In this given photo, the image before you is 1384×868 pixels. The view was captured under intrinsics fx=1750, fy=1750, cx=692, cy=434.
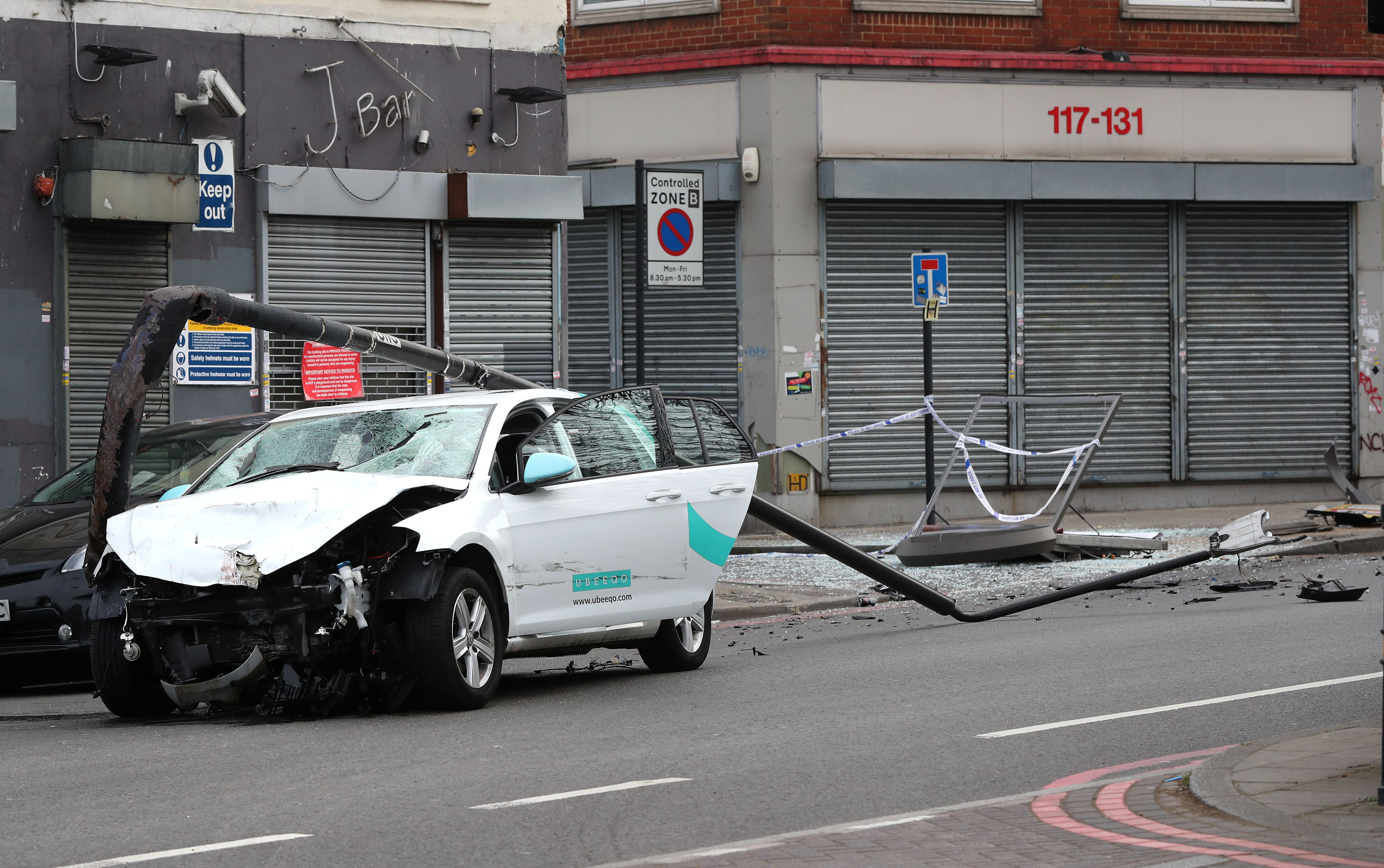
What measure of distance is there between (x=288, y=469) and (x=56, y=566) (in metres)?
1.91

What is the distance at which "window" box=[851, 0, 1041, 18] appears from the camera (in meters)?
22.3

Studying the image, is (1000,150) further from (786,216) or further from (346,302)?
(346,302)

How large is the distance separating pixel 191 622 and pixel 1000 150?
Result: 16.1 m

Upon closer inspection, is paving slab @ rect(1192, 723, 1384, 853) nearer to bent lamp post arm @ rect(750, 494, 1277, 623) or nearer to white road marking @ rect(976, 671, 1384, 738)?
white road marking @ rect(976, 671, 1384, 738)

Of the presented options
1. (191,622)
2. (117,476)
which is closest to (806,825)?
(191,622)

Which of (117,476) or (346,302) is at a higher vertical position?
(346,302)

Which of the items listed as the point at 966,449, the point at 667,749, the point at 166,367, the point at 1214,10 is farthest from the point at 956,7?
the point at 667,749

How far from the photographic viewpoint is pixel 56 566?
10375mm

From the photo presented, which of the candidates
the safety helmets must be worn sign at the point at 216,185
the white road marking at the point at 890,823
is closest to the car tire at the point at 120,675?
the white road marking at the point at 890,823

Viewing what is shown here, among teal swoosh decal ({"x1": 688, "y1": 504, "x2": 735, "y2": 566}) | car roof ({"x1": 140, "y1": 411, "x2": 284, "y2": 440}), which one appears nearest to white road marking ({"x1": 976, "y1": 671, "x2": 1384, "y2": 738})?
teal swoosh decal ({"x1": 688, "y1": 504, "x2": 735, "y2": 566})

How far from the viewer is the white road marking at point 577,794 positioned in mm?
6602

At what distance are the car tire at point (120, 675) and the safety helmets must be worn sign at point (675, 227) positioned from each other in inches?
373

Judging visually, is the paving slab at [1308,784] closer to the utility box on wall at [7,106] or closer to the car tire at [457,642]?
the car tire at [457,642]

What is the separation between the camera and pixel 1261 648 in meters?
11.0
